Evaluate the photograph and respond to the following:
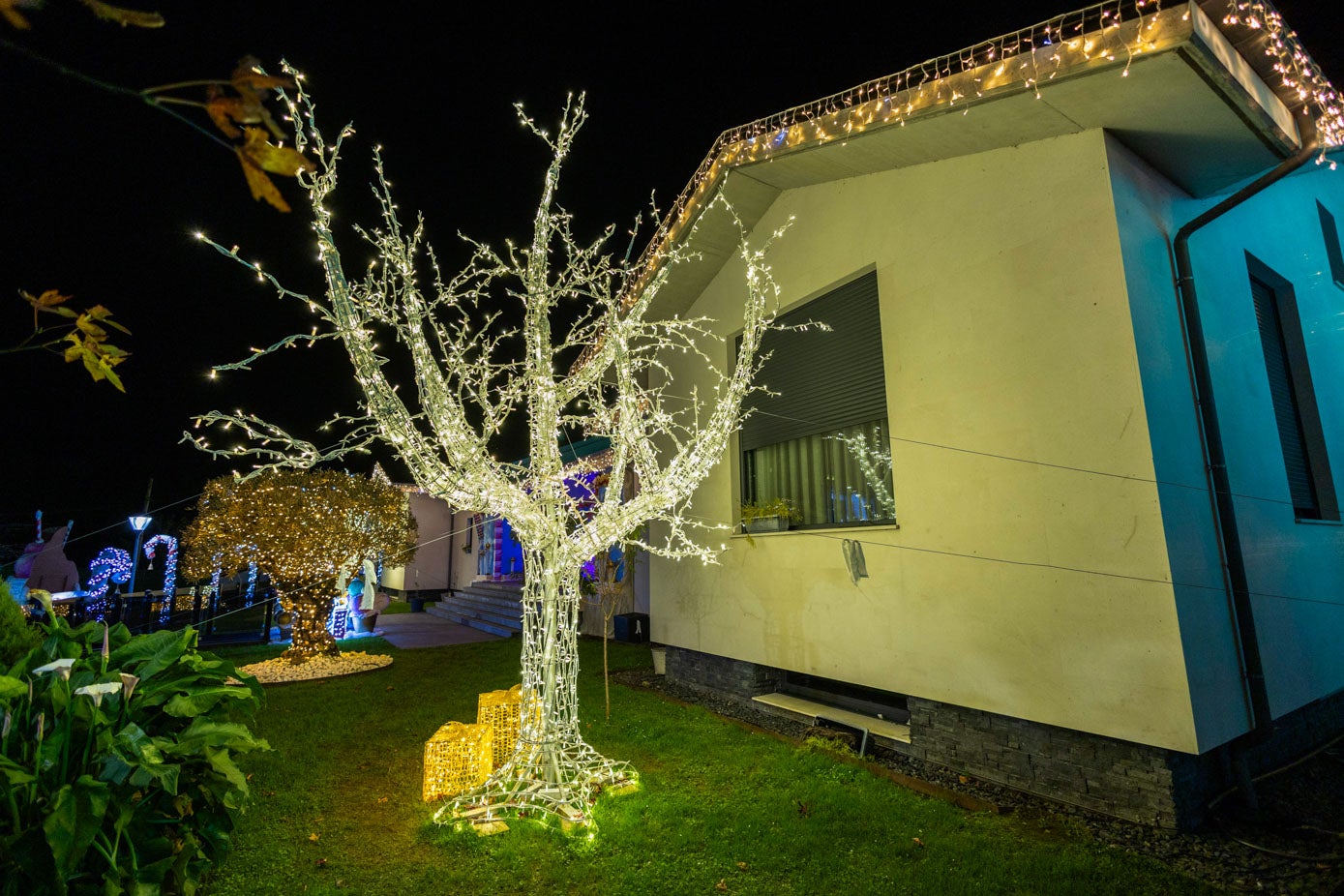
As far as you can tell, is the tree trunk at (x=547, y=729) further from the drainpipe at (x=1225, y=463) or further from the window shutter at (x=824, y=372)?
the drainpipe at (x=1225, y=463)

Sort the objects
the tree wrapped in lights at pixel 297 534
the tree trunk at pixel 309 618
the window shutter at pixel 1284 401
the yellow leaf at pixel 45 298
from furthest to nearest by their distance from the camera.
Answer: the tree trunk at pixel 309 618 < the tree wrapped in lights at pixel 297 534 < the window shutter at pixel 1284 401 < the yellow leaf at pixel 45 298

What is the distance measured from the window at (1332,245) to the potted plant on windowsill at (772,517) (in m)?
6.89

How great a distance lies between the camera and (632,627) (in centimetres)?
1234

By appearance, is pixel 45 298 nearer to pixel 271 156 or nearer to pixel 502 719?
pixel 271 156

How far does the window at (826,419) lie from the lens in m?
6.10

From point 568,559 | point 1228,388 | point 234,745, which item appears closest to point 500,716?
point 568,559

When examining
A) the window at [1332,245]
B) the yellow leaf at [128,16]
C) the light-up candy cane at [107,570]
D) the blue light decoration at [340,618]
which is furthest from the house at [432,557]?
the window at [1332,245]

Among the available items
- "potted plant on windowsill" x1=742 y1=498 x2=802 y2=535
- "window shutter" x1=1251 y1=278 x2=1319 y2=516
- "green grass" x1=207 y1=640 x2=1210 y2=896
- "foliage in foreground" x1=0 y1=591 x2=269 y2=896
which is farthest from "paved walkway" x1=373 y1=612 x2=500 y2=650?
"window shutter" x1=1251 y1=278 x2=1319 y2=516

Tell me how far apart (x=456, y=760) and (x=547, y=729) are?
0.74 meters

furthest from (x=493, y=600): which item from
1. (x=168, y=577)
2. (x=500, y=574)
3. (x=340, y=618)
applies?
(x=168, y=577)

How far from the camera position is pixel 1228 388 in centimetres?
475

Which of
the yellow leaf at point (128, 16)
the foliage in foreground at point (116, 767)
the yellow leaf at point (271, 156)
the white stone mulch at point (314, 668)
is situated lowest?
the white stone mulch at point (314, 668)

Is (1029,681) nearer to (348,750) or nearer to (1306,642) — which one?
(1306,642)

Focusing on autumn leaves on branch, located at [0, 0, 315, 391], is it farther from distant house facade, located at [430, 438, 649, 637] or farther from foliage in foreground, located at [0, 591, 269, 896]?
distant house facade, located at [430, 438, 649, 637]
